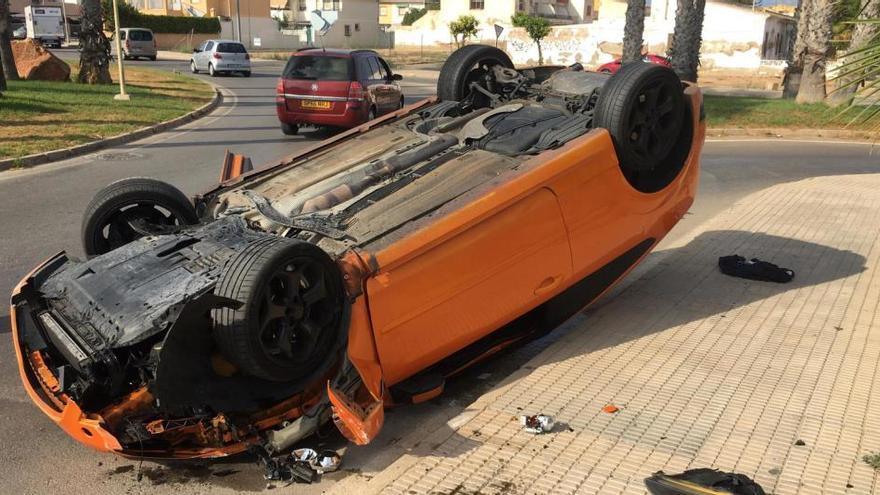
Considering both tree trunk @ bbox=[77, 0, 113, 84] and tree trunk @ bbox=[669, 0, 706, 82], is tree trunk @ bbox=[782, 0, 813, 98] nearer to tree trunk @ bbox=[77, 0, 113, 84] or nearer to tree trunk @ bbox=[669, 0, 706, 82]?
tree trunk @ bbox=[669, 0, 706, 82]

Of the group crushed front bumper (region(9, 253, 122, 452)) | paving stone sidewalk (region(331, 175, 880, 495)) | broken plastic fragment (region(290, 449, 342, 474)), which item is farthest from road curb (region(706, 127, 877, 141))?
crushed front bumper (region(9, 253, 122, 452))

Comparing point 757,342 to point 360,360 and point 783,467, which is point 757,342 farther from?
point 360,360

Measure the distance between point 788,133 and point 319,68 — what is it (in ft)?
37.6

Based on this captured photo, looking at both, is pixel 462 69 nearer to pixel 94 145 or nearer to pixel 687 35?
pixel 94 145

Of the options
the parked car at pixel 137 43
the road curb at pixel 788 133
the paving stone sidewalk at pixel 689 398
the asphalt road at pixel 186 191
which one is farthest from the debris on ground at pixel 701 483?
the parked car at pixel 137 43

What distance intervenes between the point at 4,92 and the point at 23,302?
17.3 meters

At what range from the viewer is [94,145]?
14.1 m

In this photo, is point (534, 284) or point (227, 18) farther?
point (227, 18)

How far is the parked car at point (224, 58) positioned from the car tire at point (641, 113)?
103 ft

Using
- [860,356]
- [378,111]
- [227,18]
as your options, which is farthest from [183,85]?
[227,18]

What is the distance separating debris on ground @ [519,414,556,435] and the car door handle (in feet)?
2.94

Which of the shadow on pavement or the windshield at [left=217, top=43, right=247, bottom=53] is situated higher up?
the windshield at [left=217, top=43, right=247, bottom=53]

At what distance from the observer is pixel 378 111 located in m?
16.4

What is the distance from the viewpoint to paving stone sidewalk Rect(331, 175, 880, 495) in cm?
372
